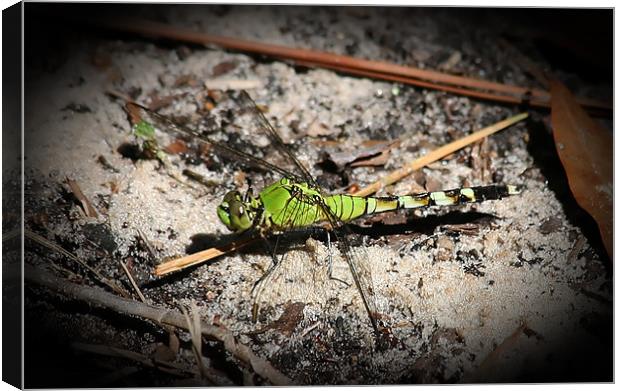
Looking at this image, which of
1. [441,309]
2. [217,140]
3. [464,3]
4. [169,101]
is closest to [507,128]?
[464,3]

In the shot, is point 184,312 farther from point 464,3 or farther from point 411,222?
point 464,3

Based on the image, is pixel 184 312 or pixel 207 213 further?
pixel 207 213

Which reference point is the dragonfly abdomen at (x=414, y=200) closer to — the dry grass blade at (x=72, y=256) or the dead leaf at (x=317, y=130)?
the dead leaf at (x=317, y=130)

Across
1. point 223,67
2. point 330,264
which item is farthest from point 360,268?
point 223,67

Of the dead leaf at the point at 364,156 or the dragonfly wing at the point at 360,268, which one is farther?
the dead leaf at the point at 364,156

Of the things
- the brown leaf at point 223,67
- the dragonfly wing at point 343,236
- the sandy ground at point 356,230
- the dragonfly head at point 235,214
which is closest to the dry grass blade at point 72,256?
the sandy ground at point 356,230

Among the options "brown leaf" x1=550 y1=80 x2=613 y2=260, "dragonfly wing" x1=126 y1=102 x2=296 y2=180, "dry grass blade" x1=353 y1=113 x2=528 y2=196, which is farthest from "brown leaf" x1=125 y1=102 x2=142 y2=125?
"brown leaf" x1=550 y1=80 x2=613 y2=260

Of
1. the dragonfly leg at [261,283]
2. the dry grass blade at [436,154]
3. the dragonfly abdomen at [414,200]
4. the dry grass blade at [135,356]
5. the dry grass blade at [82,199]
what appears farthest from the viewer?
the dry grass blade at [436,154]
